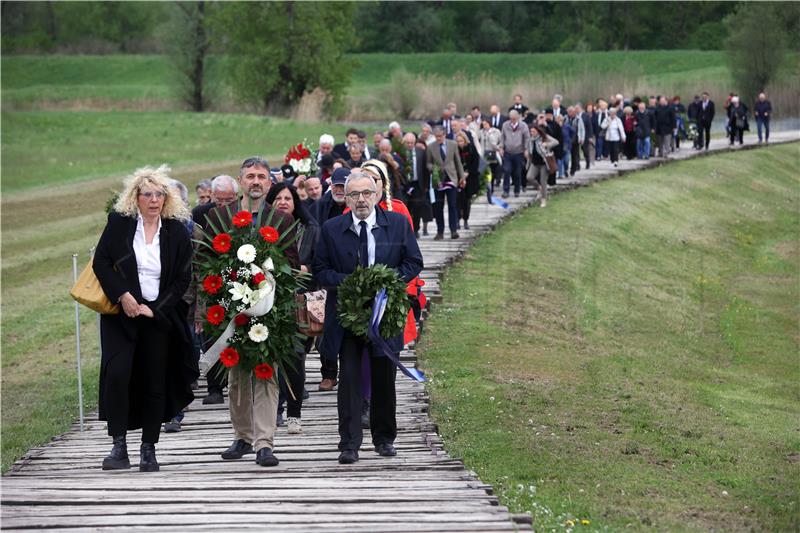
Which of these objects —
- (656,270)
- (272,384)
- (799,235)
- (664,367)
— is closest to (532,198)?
(656,270)

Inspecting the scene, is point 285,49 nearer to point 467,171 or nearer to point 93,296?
point 467,171

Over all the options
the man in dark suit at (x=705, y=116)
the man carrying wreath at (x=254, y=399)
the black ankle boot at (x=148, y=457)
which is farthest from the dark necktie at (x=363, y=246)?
the man in dark suit at (x=705, y=116)

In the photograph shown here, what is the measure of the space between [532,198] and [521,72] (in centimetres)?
6134

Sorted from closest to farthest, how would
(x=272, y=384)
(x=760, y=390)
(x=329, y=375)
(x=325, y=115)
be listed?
(x=272, y=384) → (x=329, y=375) → (x=760, y=390) → (x=325, y=115)

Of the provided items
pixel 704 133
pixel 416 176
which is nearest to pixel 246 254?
pixel 416 176

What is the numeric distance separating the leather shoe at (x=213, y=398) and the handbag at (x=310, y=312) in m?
2.89

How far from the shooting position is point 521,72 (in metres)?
93.0

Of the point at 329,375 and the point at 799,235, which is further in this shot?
the point at 799,235

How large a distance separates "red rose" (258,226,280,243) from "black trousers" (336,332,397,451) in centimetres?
94

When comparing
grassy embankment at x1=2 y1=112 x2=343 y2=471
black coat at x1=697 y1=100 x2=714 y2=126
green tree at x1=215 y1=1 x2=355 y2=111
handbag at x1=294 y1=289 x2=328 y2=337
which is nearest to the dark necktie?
handbag at x1=294 y1=289 x2=328 y2=337

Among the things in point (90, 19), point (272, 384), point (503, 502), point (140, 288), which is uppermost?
point (90, 19)

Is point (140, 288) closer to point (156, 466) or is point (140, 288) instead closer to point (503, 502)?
point (156, 466)

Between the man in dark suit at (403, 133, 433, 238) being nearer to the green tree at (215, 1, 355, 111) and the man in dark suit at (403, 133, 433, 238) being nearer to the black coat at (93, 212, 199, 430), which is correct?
the black coat at (93, 212, 199, 430)

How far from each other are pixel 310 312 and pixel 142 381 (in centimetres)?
142
